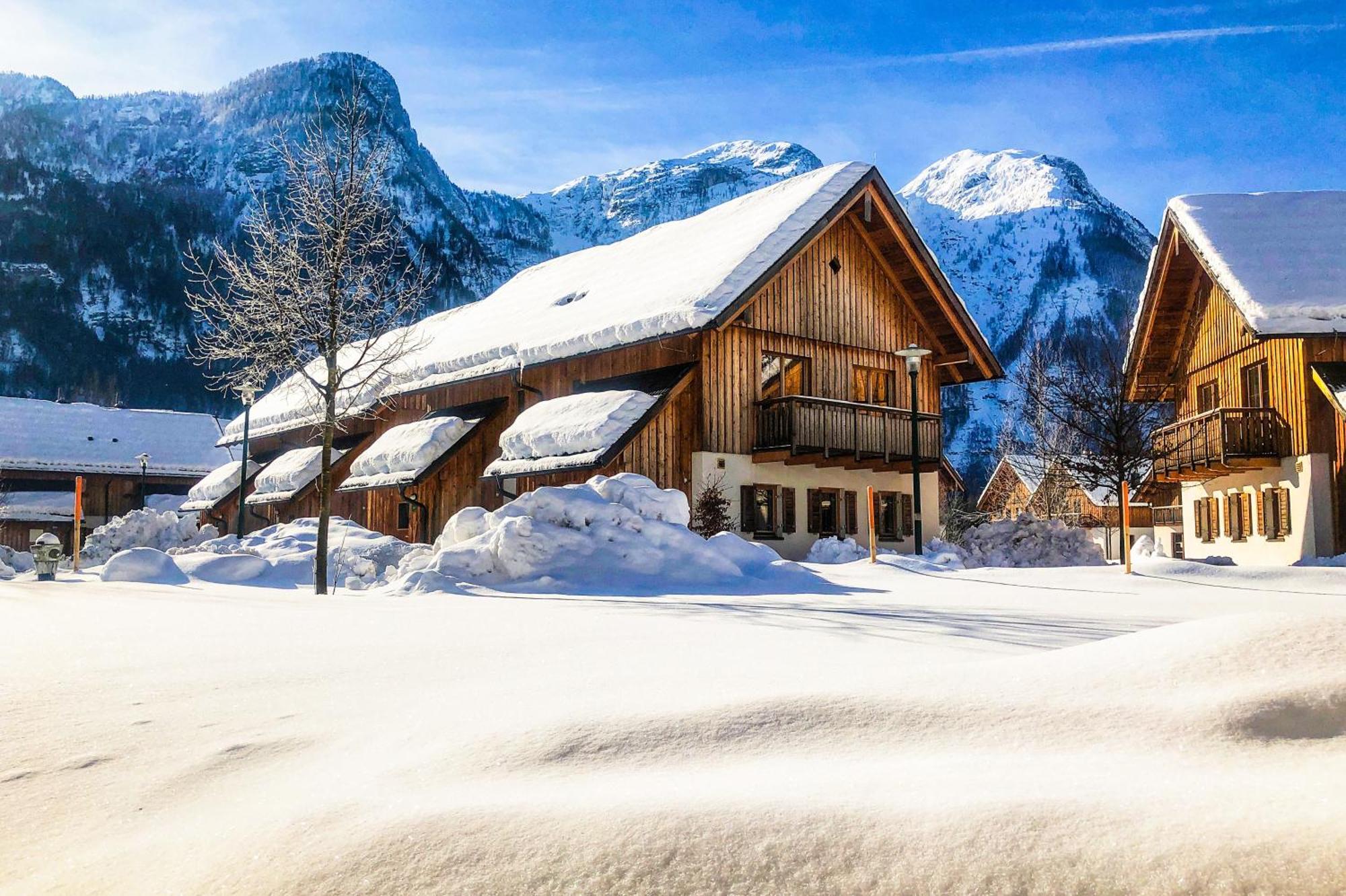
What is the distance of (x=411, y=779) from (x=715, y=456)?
17.9 meters

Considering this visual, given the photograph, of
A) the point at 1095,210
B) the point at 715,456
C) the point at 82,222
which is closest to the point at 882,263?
the point at 715,456

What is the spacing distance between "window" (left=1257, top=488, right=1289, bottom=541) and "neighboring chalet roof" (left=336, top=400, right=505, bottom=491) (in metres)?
18.2

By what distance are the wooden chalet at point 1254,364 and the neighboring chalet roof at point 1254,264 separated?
0.12 ft

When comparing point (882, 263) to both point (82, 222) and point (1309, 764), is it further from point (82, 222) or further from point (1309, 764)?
point (82, 222)

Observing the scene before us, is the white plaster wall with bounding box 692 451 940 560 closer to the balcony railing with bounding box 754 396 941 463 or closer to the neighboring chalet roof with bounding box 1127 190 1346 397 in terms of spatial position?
the balcony railing with bounding box 754 396 941 463

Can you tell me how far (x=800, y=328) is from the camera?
23.1 m

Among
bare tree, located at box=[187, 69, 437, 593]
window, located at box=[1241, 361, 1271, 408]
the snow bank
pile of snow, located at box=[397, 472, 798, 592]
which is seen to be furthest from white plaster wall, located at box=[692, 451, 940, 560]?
the snow bank

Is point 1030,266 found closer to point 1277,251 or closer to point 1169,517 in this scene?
point 1169,517

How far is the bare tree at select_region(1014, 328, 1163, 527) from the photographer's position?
1139 inches

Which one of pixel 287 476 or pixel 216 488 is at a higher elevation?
pixel 287 476

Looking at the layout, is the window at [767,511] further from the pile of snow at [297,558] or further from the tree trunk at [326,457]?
the tree trunk at [326,457]

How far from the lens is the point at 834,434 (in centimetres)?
2183

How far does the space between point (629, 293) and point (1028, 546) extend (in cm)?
1101

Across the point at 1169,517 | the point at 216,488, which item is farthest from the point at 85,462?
the point at 1169,517
